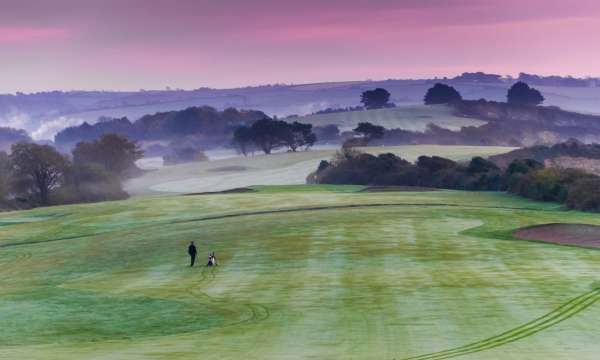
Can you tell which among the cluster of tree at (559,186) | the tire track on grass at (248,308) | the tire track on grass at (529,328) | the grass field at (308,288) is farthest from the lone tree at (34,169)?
the tire track on grass at (529,328)

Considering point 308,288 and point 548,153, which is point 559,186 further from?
point 548,153

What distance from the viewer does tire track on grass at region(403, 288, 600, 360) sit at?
116 feet

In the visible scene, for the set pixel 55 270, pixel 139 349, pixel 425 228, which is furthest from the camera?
pixel 425 228

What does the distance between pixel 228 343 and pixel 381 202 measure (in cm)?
6422

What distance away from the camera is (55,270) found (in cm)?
6781

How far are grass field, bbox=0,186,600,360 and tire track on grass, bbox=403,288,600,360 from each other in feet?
0.28

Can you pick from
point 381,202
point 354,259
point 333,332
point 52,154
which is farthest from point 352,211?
point 52,154

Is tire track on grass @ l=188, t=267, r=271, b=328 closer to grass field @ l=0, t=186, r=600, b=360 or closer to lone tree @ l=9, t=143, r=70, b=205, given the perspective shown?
grass field @ l=0, t=186, r=600, b=360

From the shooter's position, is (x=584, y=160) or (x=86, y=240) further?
(x=584, y=160)

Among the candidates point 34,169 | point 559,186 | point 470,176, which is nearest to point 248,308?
point 559,186

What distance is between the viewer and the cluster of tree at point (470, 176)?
325 ft

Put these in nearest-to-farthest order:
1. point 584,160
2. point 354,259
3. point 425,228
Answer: point 354,259
point 425,228
point 584,160

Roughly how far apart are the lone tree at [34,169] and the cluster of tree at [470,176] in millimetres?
40308

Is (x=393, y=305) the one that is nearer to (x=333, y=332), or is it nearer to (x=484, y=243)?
(x=333, y=332)
